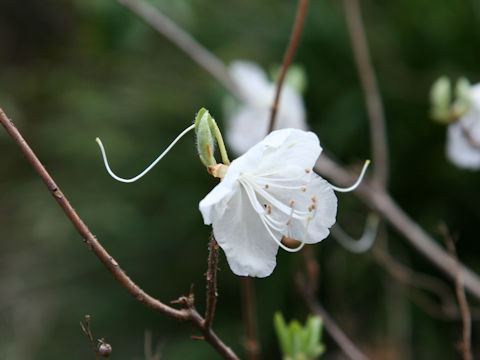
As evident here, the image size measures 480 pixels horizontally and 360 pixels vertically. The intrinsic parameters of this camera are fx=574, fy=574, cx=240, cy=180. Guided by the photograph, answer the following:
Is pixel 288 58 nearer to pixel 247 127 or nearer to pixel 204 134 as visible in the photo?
pixel 247 127

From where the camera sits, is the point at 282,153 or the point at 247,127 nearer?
the point at 282,153

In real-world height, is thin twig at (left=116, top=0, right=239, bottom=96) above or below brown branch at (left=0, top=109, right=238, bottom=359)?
above

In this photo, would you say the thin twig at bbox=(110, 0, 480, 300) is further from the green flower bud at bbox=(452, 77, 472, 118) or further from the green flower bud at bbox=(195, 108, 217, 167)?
the green flower bud at bbox=(195, 108, 217, 167)

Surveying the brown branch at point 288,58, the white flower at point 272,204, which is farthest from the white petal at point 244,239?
the brown branch at point 288,58

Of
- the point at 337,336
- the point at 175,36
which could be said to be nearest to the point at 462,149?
the point at 337,336

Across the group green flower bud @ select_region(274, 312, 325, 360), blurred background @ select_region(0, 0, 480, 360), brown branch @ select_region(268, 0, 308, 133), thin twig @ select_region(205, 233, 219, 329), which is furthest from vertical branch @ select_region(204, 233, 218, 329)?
blurred background @ select_region(0, 0, 480, 360)

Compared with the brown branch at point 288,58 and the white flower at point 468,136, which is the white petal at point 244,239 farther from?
the white flower at point 468,136
